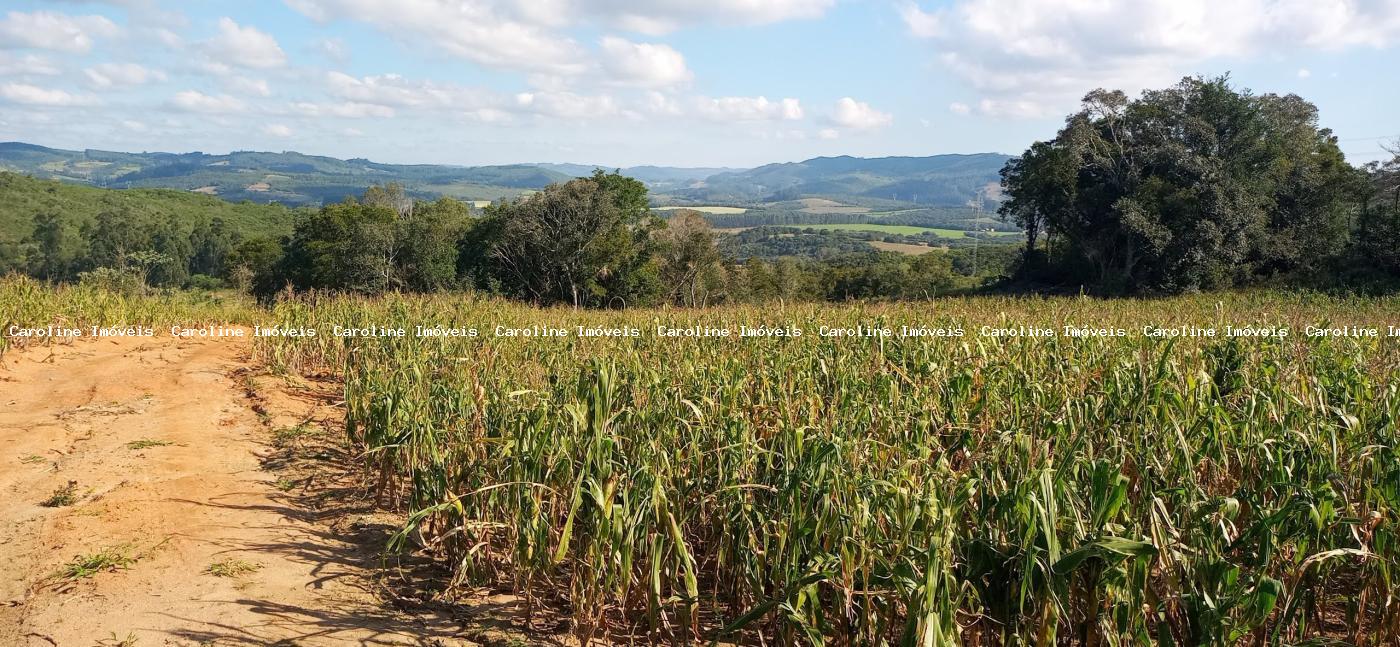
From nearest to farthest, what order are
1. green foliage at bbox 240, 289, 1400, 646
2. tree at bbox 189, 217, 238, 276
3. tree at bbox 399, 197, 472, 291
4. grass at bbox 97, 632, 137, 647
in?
green foliage at bbox 240, 289, 1400, 646 < grass at bbox 97, 632, 137, 647 < tree at bbox 399, 197, 472, 291 < tree at bbox 189, 217, 238, 276

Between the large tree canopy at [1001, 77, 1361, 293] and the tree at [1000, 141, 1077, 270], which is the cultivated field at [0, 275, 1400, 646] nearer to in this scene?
the large tree canopy at [1001, 77, 1361, 293]

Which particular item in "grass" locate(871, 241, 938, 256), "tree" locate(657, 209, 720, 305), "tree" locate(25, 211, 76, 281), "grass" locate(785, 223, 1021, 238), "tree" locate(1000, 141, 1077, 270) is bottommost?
"tree" locate(25, 211, 76, 281)

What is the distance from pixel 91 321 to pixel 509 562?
10362mm

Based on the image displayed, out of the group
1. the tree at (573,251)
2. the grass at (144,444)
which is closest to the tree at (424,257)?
the tree at (573,251)

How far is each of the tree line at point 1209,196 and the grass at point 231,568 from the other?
88.4ft

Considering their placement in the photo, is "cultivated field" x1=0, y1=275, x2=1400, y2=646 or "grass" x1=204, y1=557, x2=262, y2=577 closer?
"cultivated field" x1=0, y1=275, x2=1400, y2=646

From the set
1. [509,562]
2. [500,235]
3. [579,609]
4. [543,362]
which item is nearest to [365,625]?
[509,562]

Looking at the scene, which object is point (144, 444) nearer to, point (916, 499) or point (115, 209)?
point (916, 499)

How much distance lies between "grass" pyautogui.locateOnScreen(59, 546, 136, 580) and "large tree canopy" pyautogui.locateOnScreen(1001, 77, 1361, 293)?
2732 centimetres

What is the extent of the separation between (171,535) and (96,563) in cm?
40

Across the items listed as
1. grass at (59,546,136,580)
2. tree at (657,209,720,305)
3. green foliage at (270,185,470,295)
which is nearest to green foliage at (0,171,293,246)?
green foliage at (270,185,470,295)

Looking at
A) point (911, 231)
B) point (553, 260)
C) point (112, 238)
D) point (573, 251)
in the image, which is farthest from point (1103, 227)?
point (911, 231)

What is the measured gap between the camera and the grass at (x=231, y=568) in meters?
3.76

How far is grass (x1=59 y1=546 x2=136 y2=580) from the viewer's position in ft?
12.2
